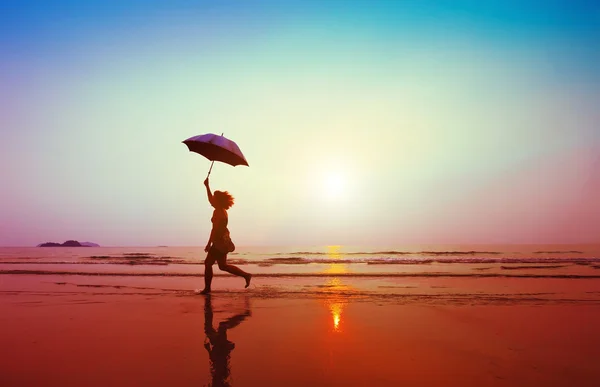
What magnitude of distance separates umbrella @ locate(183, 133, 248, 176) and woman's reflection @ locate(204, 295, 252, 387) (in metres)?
4.14

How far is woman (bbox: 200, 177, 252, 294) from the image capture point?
1091 cm

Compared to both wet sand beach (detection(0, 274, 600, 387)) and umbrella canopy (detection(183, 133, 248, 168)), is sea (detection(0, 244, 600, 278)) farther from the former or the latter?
umbrella canopy (detection(183, 133, 248, 168))

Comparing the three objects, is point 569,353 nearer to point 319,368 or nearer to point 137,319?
point 319,368

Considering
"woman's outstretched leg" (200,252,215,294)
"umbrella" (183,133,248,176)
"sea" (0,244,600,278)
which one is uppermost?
"umbrella" (183,133,248,176)

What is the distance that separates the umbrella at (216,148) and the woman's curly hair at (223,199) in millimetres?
733

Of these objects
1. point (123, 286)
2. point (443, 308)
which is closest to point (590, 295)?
point (443, 308)

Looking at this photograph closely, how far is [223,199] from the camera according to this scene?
11.2 metres

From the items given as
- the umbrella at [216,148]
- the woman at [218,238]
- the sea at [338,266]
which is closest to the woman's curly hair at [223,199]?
the woman at [218,238]

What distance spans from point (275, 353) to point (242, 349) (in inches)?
17.6

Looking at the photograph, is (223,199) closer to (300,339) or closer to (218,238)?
(218,238)

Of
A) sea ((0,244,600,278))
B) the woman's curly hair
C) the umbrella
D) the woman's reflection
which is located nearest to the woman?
the woman's curly hair

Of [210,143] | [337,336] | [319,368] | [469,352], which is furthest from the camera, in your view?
[210,143]

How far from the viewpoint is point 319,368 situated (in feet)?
14.4

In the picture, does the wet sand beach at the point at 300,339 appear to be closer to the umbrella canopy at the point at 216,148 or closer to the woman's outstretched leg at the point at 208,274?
the woman's outstretched leg at the point at 208,274
